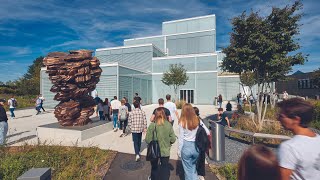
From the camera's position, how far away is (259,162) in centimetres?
137

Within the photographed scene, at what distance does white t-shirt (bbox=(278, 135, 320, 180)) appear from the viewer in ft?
5.88

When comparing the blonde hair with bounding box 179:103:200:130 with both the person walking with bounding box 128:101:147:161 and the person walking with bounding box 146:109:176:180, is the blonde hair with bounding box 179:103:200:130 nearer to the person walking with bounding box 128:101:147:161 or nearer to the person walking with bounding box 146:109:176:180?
the person walking with bounding box 146:109:176:180

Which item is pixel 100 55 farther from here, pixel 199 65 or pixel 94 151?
pixel 94 151

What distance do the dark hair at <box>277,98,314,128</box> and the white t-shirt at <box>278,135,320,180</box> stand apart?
172 mm

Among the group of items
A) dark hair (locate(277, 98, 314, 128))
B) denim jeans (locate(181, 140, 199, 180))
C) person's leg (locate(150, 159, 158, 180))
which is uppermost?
dark hair (locate(277, 98, 314, 128))

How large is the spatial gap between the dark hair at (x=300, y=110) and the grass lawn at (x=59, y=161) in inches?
176

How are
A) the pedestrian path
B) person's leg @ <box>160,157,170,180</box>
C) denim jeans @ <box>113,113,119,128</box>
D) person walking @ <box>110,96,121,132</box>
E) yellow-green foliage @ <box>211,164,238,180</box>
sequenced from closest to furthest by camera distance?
1. person's leg @ <box>160,157,170,180</box>
2. yellow-green foliage @ <box>211,164,238,180</box>
3. the pedestrian path
4. person walking @ <box>110,96,121,132</box>
5. denim jeans @ <box>113,113,119,128</box>

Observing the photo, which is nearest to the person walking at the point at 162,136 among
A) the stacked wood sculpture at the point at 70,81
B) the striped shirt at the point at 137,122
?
the striped shirt at the point at 137,122

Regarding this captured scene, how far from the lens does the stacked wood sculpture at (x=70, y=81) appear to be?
8.95 metres

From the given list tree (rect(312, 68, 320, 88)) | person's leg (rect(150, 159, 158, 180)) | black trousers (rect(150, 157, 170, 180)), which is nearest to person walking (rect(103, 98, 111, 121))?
black trousers (rect(150, 157, 170, 180))

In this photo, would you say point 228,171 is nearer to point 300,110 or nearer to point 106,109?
point 300,110

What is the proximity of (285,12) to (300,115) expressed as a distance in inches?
342

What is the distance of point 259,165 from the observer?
1.37 metres

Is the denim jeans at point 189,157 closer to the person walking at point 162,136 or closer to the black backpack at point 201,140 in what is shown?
the black backpack at point 201,140
